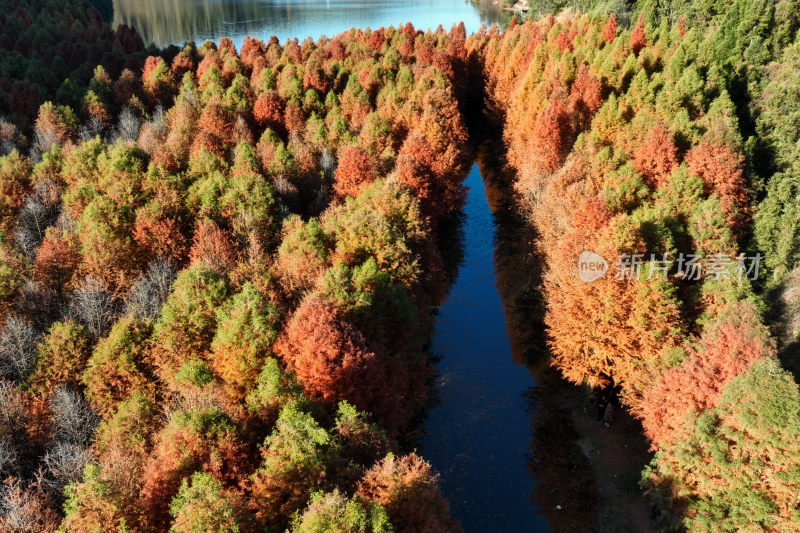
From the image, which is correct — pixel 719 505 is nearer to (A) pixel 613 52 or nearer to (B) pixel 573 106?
(B) pixel 573 106

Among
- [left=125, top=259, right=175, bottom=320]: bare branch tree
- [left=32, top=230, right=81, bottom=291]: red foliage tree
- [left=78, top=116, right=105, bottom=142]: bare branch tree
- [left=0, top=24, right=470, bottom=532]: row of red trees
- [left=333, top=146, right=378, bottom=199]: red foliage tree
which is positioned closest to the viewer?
[left=0, top=24, right=470, bottom=532]: row of red trees

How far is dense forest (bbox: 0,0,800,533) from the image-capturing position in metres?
26.8

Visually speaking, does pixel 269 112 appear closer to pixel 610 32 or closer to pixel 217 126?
pixel 217 126

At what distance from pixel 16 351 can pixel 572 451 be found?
41258mm

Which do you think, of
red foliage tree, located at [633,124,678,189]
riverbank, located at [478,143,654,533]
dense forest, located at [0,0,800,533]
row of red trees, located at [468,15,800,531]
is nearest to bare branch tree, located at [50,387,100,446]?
dense forest, located at [0,0,800,533]

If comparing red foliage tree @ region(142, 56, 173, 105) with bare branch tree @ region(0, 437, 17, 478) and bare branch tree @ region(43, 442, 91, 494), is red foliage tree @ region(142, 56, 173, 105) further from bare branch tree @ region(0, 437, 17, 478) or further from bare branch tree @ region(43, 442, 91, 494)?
bare branch tree @ region(43, 442, 91, 494)

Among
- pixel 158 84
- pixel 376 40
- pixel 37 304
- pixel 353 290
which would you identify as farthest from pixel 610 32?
pixel 37 304

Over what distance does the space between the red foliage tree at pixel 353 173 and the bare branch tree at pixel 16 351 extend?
106ft

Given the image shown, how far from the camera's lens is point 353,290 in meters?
38.1

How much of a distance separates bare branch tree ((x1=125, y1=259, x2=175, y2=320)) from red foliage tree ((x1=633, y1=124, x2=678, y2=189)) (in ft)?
153

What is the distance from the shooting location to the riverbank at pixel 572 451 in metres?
36.7

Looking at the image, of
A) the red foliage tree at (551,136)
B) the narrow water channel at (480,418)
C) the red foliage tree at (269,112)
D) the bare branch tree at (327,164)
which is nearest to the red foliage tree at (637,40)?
the red foliage tree at (551,136)

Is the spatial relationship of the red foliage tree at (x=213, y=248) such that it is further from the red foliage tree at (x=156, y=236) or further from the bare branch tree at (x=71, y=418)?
the bare branch tree at (x=71, y=418)

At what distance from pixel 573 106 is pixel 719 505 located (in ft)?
180
